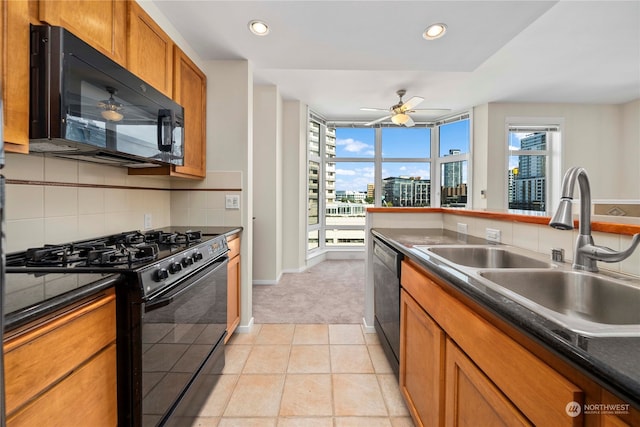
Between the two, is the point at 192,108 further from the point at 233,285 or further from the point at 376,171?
the point at 376,171

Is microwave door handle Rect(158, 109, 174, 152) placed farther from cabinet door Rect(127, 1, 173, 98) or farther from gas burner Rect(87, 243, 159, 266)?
gas burner Rect(87, 243, 159, 266)

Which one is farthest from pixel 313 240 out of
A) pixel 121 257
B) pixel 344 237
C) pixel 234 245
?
pixel 121 257

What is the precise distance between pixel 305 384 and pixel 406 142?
529cm

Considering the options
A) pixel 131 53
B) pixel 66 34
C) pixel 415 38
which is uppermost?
pixel 415 38

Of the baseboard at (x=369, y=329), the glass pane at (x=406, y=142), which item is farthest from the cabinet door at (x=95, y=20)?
the glass pane at (x=406, y=142)

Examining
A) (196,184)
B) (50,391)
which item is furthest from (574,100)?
(50,391)

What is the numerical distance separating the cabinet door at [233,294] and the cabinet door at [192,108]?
80cm

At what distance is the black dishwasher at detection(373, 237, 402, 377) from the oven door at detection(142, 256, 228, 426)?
1076 millimetres

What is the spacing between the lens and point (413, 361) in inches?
53.3

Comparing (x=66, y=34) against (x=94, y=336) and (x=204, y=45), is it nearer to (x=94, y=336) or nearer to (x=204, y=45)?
(x=94, y=336)

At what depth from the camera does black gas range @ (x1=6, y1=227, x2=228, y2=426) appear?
3.33ft

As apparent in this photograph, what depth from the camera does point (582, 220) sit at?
3.37ft

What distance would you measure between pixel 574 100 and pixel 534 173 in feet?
4.27

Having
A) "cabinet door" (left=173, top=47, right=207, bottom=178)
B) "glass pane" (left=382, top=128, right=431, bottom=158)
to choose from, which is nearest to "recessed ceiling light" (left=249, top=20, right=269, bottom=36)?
"cabinet door" (left=173, top=47, right=207, bottom=178)
